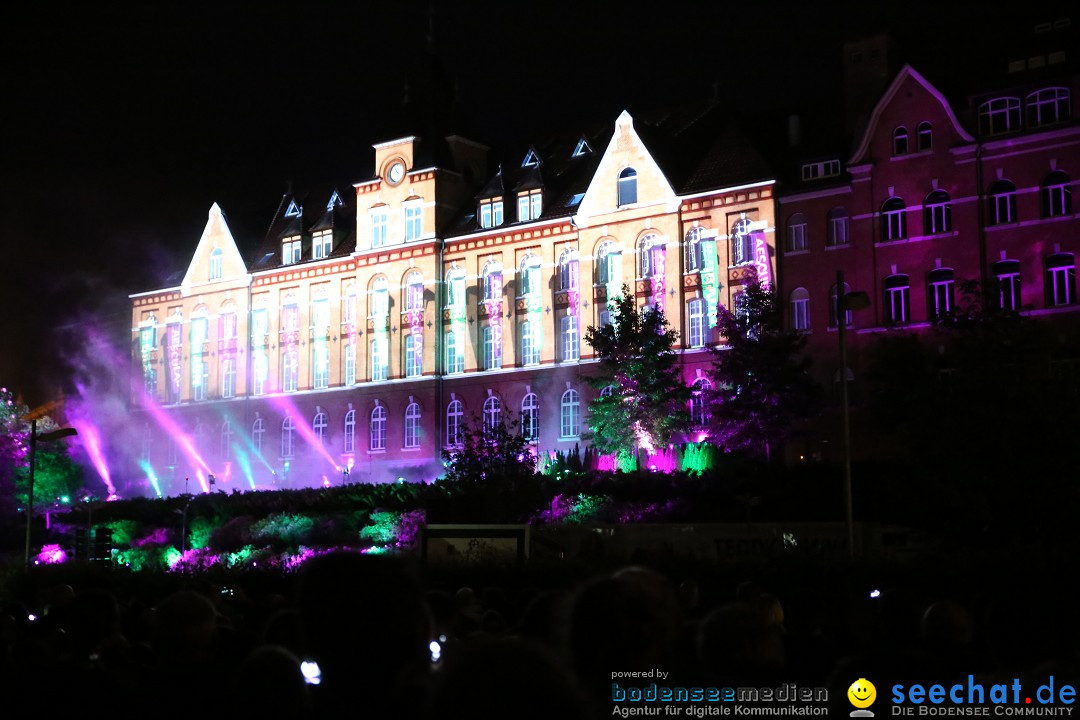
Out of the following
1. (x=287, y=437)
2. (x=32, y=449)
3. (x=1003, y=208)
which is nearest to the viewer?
(x=32, y=449)

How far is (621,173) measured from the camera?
61250mm

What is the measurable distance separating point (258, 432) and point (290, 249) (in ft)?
34.9

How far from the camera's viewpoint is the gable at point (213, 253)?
255ft

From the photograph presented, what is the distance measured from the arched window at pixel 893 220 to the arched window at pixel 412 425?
25.2 meters

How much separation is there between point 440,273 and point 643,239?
39.9 feet

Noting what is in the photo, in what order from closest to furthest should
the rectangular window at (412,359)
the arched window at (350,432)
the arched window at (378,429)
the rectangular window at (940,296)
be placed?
the rectangular window at (940,296) < the rectangular window at (412,359) < the arched window at (378,429) < the arched window at (350,432)

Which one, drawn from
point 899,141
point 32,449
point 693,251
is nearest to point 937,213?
point 899,141

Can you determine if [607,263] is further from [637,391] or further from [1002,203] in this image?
[1002,203]

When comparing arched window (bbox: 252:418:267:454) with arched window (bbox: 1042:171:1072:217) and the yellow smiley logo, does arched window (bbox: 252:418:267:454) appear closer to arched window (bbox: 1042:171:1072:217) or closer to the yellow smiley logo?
arched window (bbox: 1042:171:1072:217)

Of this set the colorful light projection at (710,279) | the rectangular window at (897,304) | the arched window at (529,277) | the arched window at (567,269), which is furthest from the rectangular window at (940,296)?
the arched window at (529,277)

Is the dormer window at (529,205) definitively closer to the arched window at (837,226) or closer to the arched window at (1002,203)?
the arched window at (837,226)

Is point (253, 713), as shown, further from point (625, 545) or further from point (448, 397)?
point (448, 397)

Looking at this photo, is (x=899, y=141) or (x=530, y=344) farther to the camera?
(x=530, y=344)

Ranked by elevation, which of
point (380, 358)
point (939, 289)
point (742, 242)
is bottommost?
point (380, 358)
